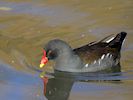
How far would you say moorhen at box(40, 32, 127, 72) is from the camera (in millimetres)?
9180

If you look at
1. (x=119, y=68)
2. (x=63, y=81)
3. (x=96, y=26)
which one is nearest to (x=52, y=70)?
(x=63, y=81)

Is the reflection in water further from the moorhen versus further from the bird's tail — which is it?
the bird's tail

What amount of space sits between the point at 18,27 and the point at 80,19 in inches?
48.1

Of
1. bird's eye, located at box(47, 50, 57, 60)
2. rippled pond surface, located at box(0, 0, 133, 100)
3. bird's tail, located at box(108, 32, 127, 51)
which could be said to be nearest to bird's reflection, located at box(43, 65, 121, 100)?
rippled pond surface, located at box(0, 0, 133, 100)

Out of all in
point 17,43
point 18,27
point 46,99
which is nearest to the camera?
point 46,99

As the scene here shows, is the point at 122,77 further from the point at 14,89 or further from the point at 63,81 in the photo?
the point at 14,89

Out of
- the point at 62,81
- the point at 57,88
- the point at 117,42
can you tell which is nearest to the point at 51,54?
the point at 62,81

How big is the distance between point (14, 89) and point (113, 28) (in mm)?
3004

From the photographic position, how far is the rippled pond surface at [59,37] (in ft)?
28.2

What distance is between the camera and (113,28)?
1102cm

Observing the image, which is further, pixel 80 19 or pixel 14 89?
pixel 80 19

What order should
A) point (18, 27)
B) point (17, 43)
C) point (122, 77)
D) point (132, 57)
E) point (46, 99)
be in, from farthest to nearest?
1. point (18, 27)
2. point (17, 43)
3. point (132, 57)
4. point (122, 77)
5. point (46, 99)

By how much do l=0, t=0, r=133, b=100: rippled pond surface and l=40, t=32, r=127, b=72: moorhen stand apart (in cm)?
16

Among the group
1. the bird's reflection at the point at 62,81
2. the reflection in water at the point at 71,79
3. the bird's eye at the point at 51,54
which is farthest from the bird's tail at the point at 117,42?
the bird's eye at the point at 51,54
